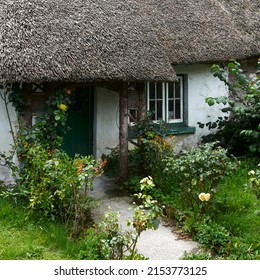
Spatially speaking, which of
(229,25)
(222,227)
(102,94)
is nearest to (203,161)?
(222,227)

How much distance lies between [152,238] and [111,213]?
1.43 metres

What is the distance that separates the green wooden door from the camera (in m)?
9.61

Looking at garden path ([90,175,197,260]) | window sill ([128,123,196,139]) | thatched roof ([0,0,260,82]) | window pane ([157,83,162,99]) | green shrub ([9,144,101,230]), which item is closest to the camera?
garden path ([90,175,197,260])

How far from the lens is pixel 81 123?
9.73m

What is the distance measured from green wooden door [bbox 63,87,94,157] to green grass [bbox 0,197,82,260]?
2845 mm

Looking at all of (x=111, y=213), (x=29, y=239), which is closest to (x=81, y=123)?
(x=29, y=239)

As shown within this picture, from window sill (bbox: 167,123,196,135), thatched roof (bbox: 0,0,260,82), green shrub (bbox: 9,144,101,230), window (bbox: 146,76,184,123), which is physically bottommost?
green shrub (bbox: 9,144,101,230)

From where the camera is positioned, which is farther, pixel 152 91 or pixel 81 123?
pixel 152 91

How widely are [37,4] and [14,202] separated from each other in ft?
9.99

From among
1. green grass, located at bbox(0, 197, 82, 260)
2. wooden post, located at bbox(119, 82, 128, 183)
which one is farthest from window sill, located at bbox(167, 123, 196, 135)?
green grass, located at bbox(0, 197, 82, 260)

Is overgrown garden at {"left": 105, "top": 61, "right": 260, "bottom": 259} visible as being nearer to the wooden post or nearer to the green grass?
the wooden post

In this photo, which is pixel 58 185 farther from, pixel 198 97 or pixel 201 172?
pixel 198 97

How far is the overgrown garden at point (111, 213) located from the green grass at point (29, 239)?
0.04 ft

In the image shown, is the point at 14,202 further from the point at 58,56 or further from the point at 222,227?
the point at 222,227
